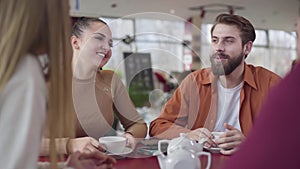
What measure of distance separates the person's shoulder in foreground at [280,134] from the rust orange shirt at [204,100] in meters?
1.35

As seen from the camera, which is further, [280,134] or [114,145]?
[114,145]

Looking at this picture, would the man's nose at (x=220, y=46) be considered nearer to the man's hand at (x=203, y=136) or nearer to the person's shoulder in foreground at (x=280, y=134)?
the man's hand at (x=203, y=136)

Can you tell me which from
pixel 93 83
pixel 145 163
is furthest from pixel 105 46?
pixel 145 163

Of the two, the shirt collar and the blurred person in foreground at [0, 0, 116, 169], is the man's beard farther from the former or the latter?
the blurred person in foreground at [0, 0, 116, 169]

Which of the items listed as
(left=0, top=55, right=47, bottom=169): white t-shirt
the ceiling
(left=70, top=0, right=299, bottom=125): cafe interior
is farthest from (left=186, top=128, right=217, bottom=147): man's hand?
the ceiling

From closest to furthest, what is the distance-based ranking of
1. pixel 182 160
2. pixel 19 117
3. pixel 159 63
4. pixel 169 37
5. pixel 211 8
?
pixel 19 117 → pixel 182 160 → pixel 169 37 → pixel 159 63 → pixel 211 8

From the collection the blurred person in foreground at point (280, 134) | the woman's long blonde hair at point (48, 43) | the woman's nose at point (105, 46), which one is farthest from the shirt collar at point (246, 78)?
the blurred person in foreground at point (280, 134)

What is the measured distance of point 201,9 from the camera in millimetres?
9984

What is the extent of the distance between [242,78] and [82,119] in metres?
0.87

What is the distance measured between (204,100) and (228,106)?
13 cm

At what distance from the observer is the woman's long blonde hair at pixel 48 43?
31.4 inches

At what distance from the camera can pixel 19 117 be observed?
77cm

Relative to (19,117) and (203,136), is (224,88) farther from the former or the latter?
(19,117)

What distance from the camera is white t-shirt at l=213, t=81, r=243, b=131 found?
201 cm
